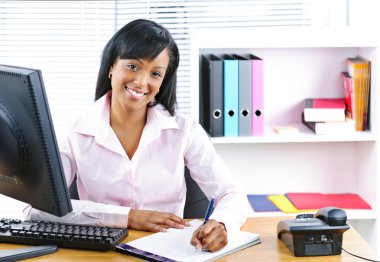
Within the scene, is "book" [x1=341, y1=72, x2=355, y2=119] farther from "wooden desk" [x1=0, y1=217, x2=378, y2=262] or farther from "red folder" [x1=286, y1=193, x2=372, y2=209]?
"wooden desk" [x1=0, y1=217, x2=378, y2=262]

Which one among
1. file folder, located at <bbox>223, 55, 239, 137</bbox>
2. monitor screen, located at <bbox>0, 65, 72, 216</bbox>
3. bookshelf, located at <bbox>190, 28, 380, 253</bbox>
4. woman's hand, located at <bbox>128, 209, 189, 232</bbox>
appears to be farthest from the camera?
bookshelf, located at <bbox>190, 28, 380, 253</bbox>

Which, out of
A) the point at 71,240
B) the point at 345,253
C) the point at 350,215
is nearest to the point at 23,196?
the point at 71,240

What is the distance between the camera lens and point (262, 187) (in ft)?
12.2

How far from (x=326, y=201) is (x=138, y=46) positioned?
4.97 feet

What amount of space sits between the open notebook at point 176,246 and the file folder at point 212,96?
125 centimetres

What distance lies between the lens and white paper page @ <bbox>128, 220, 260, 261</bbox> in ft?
6.32

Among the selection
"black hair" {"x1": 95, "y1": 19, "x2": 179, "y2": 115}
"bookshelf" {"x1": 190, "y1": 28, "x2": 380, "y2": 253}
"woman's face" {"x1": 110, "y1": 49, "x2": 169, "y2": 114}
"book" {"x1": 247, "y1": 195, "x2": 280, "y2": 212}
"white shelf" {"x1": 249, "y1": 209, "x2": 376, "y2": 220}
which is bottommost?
→ "white shelf" {"x1": 249, "y1": 209, "x2": 376, "y2": 220}

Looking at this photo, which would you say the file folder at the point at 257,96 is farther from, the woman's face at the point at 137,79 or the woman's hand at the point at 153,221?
the woman's hand at the point at 153,221

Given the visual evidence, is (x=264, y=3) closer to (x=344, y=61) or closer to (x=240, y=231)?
(x=344, y=61)

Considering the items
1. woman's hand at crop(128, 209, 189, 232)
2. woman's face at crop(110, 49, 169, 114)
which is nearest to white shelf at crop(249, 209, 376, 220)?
woman's face at crop(110, 49, 169, 114)

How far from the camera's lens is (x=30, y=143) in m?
1.80

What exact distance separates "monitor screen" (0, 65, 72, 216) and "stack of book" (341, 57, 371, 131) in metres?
1.93

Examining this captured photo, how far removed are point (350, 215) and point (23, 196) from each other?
1.87 m

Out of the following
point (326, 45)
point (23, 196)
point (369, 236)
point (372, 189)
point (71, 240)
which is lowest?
point (369, 236)
